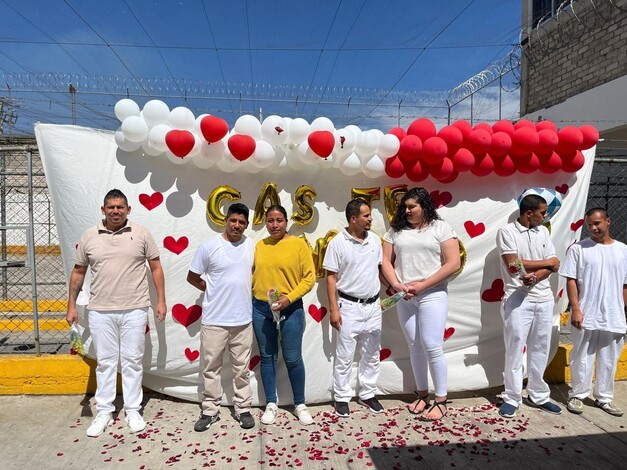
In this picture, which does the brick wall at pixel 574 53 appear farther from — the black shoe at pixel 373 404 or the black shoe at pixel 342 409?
the black shoe at pixel 342 409

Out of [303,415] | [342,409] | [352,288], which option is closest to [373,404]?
[342,409]

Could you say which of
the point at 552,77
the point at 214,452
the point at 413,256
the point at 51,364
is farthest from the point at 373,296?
the point at 552,77

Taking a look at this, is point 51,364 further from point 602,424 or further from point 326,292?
point 602,424

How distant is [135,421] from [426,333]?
7.31ft

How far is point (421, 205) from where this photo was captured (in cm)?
336

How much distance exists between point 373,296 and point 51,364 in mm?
2793

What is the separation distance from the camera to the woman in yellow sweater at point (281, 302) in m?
3.24

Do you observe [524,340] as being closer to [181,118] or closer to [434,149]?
[434,149]

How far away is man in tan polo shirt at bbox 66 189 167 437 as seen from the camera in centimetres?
311

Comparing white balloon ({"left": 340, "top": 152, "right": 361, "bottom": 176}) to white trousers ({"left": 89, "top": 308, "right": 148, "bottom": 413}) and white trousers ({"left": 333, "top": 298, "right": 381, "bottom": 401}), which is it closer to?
white trousers ({"left": 333, "top": 298, "right": 381, "bottom": 401})

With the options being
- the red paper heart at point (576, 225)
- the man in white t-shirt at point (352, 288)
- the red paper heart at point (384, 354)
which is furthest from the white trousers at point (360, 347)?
the red paper heart at point (576, 225)

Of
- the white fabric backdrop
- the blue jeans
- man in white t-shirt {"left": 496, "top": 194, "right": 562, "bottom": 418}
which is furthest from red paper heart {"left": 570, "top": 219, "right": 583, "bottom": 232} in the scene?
the blue jeans

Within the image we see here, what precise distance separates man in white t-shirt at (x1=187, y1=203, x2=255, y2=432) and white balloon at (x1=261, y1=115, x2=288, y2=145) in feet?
1.96

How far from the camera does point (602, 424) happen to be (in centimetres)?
340
